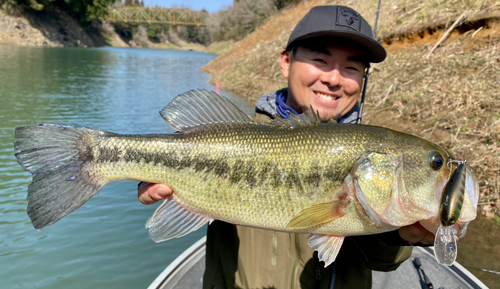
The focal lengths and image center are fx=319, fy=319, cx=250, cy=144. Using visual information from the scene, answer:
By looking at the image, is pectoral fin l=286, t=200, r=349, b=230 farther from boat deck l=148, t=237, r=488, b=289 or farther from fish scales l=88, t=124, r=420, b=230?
boat deck l=148, t=237, r=488, b=289

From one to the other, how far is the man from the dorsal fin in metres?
0.82

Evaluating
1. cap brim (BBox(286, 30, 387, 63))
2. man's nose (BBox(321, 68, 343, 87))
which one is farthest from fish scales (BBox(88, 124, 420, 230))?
cap brim (BBox(286, 30, 387, 63))

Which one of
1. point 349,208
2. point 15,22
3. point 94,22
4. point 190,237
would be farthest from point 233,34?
point 349,208

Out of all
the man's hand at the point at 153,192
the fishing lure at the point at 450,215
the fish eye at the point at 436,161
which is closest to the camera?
the fishing lure at the point at 450,215

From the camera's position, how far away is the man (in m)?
2.66

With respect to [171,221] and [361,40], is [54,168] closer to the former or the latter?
[171,221]

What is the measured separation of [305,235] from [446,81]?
7.23 meters

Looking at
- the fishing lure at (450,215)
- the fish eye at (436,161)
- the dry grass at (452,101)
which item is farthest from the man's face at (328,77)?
the dry grass at (452,101)

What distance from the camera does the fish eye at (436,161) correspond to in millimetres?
1812

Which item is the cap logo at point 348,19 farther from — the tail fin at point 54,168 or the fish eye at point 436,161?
the tail fin at point 54,168

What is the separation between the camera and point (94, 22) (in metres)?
75.5

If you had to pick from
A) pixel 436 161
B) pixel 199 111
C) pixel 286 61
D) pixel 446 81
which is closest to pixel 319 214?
pixel 436 161

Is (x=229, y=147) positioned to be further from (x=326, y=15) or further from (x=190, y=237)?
(x=190, y=237)

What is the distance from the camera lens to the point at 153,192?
7.01 feet
